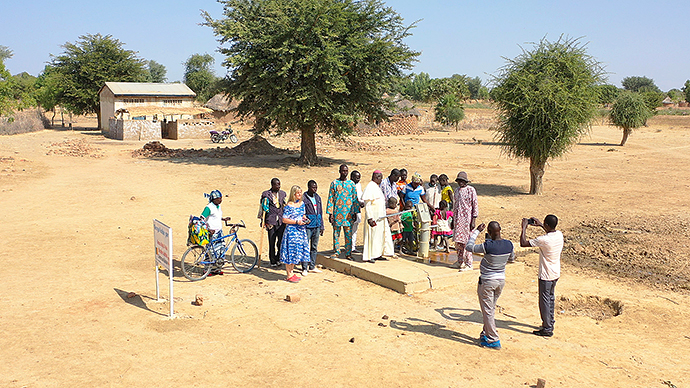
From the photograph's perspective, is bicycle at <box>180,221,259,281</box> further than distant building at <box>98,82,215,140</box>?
No

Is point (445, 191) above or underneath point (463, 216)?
above

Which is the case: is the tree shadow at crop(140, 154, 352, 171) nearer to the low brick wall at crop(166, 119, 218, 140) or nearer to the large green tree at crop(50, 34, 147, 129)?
the low brick wall at crop(166, 119, 218, 140)

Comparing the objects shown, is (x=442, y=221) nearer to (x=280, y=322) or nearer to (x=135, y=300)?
(x=280, y=322)

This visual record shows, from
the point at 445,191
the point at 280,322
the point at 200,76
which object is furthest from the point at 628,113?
the point at 200,76

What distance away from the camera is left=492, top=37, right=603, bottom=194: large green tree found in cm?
1709

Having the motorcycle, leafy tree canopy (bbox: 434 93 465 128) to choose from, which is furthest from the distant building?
leafy tree canopy (bbox: 434 93 465 128)

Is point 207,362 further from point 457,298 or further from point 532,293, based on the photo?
point 532,293

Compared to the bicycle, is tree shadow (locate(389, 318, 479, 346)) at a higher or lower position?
lower

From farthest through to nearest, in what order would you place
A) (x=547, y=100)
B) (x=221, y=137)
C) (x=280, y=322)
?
(x=221, y=137), (x=547, y=100), (x=280, y=322)

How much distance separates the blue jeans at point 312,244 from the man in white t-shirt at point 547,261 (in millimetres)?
3597

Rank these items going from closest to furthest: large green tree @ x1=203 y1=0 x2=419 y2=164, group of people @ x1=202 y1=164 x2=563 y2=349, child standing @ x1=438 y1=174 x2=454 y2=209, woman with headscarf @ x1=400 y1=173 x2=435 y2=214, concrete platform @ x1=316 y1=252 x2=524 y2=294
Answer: concrete platform @ x1=316 y1=252 x2=524 y2=294 < group of people @ x1=202 y1=164 x2=563 y2=349 < woman with headscarf @ x1=400 y1=173 x2=435 y2=214 < child standing @ x1=438 y1=174 x2=454 y2=209 < large green tree @ x1=203 y1=0 x2=419 y2=164

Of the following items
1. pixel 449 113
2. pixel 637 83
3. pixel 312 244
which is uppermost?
pixel 637 83

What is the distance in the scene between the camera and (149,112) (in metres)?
43.1

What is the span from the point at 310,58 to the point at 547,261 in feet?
57.2
